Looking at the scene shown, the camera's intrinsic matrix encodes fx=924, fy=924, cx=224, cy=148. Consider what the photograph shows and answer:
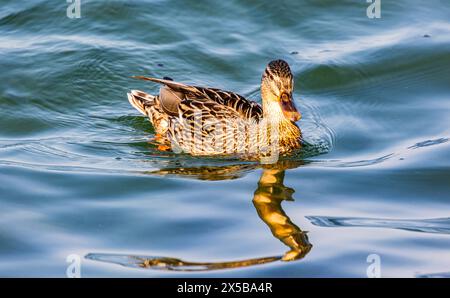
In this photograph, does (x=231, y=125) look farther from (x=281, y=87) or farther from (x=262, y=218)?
(x=262, y=218)

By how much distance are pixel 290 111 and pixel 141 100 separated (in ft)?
8.65

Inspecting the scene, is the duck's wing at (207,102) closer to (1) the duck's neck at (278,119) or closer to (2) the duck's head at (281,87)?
(1) the duck's neck at (278,119)

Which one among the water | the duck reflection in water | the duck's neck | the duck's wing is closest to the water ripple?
the water

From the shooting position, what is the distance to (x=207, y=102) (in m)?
11.7

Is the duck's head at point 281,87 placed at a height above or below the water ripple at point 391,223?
above

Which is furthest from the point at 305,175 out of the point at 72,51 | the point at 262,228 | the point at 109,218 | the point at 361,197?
the point at 72,51

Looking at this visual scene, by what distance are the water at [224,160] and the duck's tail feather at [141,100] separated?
283mm

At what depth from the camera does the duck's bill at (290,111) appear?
10.9 m

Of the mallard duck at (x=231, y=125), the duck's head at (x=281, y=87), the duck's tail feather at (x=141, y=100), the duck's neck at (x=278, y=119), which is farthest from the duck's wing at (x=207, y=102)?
the duck's tail feather at (x=141, y=100)

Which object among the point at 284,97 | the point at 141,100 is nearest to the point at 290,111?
the point at 284,97

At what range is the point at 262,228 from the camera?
31.1 ft

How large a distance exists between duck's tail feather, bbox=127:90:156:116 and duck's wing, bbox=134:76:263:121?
59 centimetres

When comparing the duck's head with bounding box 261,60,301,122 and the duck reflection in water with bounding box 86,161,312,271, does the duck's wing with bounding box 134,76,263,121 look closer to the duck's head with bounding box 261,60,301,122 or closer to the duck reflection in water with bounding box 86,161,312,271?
the duck's head with bounding box 261,60,301,122

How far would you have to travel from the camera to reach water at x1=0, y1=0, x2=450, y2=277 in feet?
29.3
